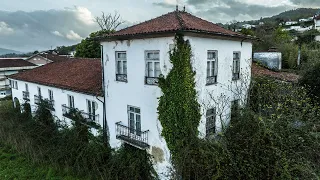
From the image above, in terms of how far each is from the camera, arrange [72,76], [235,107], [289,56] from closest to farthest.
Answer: [235,107]
[72,76]
[289,56]

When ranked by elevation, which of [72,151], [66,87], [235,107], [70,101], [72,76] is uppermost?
[72,76]

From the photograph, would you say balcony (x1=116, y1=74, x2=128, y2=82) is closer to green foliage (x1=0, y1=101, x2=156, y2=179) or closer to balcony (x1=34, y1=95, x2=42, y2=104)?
green foliage (x1=0, y1=101, x2=156, y2=179)

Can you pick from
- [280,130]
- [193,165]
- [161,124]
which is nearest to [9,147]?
[161,124]

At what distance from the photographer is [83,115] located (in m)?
16.7

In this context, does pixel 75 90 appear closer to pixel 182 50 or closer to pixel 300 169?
pixel 182 50

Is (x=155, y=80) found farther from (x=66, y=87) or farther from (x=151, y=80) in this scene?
(x=66, y=87)

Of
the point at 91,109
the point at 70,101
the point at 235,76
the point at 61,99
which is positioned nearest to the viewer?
the point at 235,76

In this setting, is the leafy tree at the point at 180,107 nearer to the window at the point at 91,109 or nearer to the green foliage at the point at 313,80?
the window at the point at 91,109

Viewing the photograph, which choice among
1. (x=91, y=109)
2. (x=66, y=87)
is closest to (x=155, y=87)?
Answer: (x=91, y=109)

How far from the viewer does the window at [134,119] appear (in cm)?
1266

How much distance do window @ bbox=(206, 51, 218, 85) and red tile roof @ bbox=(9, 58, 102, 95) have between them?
7.07 meters

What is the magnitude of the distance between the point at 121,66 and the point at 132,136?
409 cm

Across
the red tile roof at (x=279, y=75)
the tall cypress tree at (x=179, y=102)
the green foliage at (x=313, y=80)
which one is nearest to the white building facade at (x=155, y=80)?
the tall cypress tree at (x=179, y=102)

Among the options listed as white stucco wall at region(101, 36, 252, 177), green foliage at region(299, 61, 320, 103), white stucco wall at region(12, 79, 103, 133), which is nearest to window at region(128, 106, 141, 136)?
white stucco wall at region(101, 36, 252, 177)
